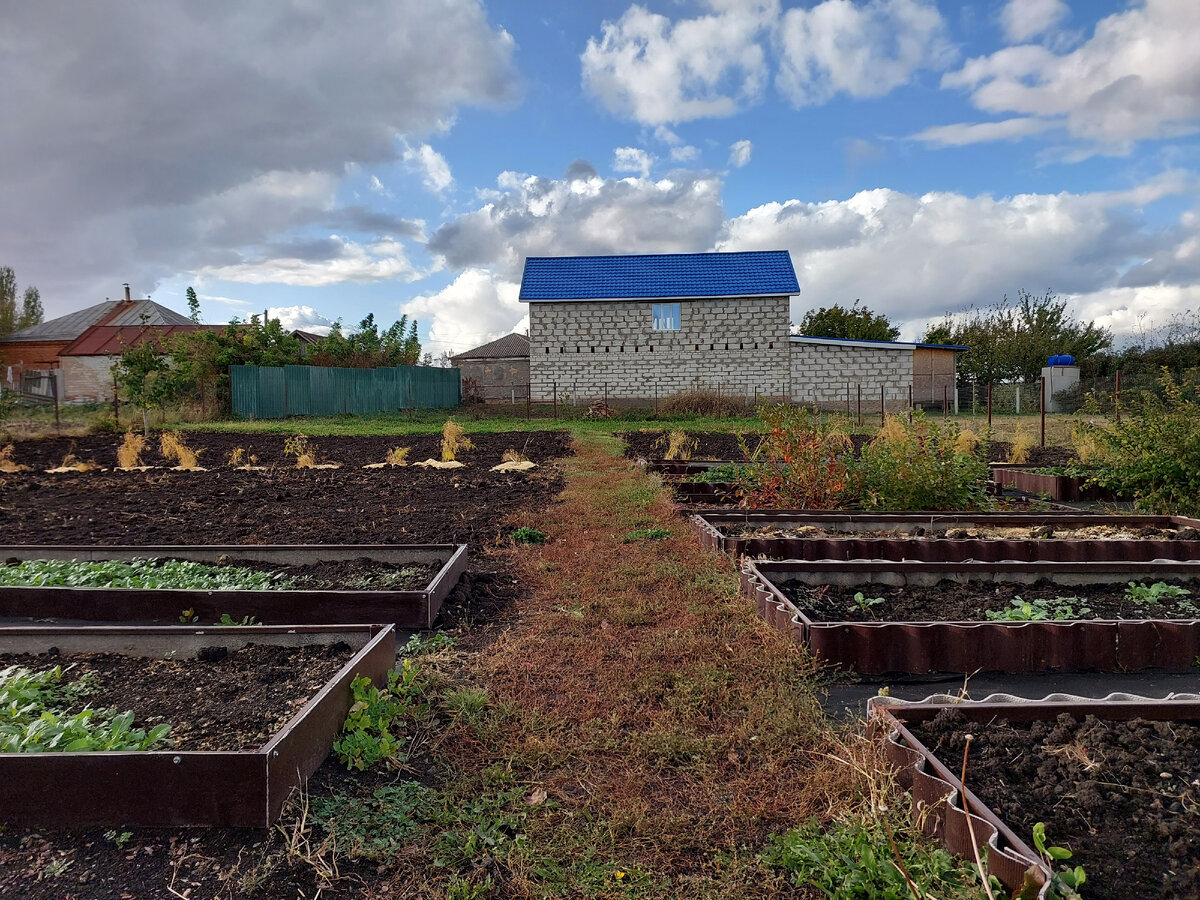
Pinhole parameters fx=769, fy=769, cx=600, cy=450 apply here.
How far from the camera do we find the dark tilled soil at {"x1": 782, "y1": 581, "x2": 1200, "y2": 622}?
4387 mm

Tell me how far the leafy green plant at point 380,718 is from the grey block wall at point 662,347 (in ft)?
92.7

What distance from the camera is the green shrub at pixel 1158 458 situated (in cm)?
786

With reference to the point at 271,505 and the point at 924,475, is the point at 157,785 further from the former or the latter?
the point at 924,475

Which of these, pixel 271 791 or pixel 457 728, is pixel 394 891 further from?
pixel 457 728

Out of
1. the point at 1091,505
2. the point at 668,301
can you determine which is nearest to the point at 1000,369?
the point at 668,301

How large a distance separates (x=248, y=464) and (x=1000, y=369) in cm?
3640

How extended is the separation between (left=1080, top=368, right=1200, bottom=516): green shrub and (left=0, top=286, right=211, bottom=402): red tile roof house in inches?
1402

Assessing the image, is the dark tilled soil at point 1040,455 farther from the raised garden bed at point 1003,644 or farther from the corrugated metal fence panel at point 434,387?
the corrugated metal fence panel at point 434,387

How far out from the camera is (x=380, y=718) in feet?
9.98

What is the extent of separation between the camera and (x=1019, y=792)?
2410mm

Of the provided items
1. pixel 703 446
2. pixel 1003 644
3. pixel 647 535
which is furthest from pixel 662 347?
pixel 1003 644

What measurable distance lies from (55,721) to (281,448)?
13801 mm

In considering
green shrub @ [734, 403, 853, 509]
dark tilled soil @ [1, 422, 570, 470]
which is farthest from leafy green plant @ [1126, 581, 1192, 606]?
dark tilled soil @ [1, 422, 570, 470]

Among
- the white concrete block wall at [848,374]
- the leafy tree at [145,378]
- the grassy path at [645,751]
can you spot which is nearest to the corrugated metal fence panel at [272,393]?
the leafy tree at [145,378]
